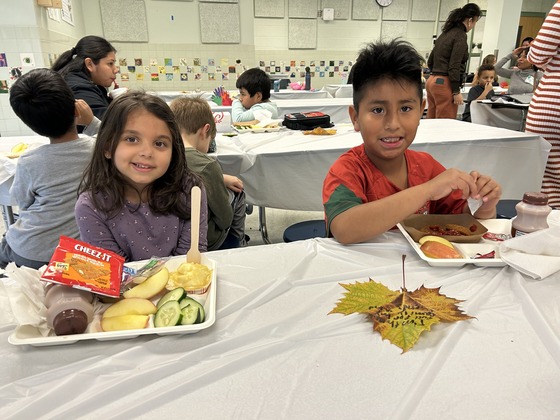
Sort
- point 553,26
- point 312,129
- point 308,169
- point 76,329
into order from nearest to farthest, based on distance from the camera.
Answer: point 76,329 → point 553,26 → point 308,169 → point 312,129

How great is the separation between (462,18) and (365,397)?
4660mm

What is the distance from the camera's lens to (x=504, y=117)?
4258 millimetres

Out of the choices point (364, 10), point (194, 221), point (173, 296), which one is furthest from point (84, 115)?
point (364, 10)

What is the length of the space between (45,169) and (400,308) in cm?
153

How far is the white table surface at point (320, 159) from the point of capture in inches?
97.3

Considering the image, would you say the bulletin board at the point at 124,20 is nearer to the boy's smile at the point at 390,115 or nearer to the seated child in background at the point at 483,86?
the seated child in background at the point at 483,86

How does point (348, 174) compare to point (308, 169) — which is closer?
point (348, 174)

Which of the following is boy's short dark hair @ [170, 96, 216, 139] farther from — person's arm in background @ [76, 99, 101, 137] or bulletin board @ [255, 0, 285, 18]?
bulletin board @ [255, 0, 285, 18]

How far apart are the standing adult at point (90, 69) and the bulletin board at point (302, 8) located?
615cm

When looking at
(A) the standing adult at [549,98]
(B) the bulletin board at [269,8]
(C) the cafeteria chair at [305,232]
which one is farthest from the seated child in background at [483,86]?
(C) the cafeteria chair at [305,232]

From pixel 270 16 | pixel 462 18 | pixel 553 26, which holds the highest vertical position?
pixel 270 16

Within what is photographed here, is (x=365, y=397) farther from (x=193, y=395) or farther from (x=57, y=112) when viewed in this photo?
(x=57, y=112)

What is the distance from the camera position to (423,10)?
8.67 m

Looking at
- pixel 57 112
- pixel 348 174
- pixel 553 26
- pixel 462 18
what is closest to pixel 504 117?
pixel 462 18
